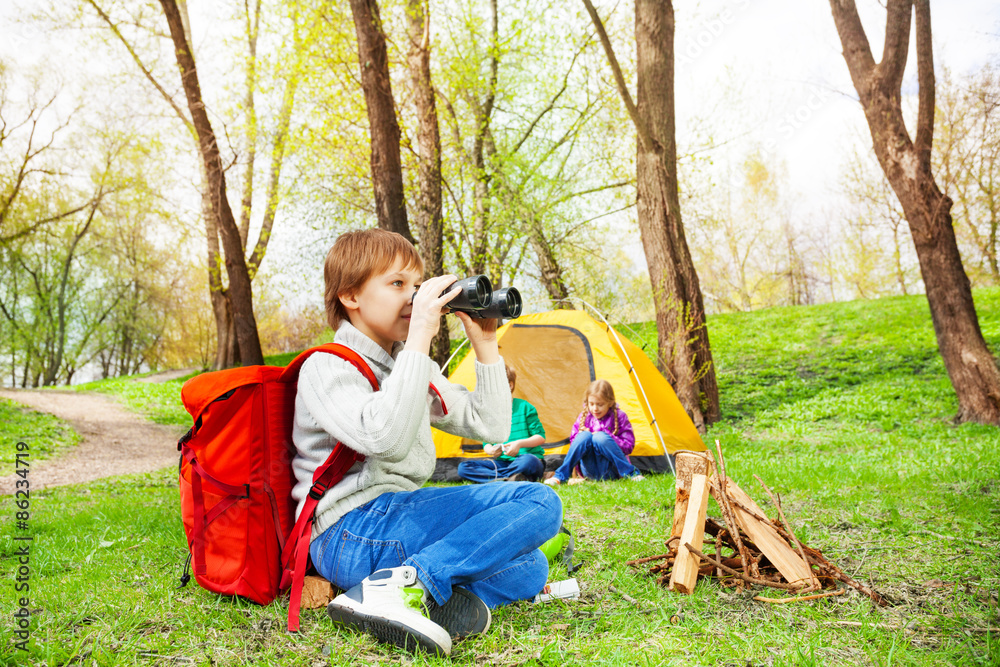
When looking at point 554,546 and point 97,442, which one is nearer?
point 554,546

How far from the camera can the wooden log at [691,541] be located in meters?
2.06

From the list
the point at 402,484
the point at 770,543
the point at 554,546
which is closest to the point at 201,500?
the point at 402,484

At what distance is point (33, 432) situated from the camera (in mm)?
7223

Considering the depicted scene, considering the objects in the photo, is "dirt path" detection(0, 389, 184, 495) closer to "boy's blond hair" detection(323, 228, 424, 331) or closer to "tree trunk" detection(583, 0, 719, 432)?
"boy's blond hair" detection(323, 228, 424, 331)

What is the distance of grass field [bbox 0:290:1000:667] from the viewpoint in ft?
5.19

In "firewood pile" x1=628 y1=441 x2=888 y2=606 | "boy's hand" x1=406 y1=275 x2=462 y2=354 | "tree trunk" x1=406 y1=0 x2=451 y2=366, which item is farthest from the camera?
"tree trunk" x1=406 y1=0 x2=451 y2=366

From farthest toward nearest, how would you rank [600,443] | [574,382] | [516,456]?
[574,382] < [516,456] < [600,443]

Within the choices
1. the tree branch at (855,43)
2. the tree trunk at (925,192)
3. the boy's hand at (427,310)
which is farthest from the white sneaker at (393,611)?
the tree branch at (855,43)

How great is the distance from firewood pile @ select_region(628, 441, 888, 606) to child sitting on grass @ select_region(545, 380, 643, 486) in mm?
1958

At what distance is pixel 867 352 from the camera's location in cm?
934

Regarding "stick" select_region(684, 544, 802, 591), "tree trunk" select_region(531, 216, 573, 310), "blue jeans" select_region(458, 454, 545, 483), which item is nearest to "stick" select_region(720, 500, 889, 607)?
"stick" select_region(684, 544, 802, 591)

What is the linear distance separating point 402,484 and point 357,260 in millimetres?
675

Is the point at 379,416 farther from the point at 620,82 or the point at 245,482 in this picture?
the point at 620,82

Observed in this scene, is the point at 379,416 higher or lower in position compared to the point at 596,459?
higher
